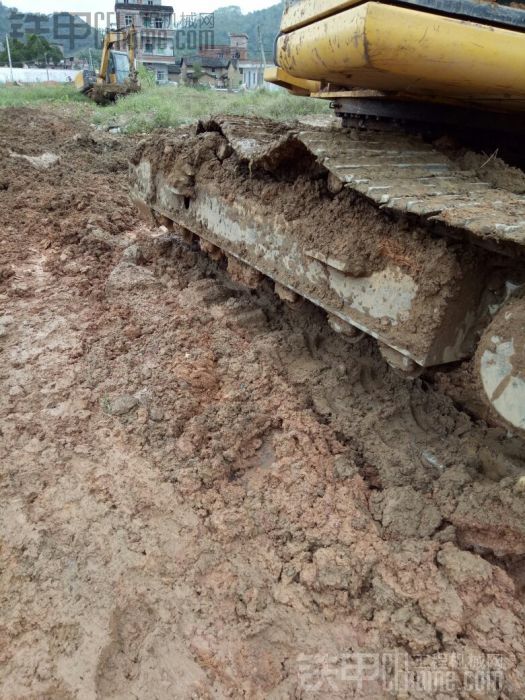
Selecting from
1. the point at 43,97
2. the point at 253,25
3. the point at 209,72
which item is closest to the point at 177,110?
the point at 43,97

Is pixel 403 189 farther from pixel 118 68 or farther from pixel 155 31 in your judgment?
pixel 155 31

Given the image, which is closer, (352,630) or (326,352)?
(352,630)

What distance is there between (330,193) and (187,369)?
50.6 inches

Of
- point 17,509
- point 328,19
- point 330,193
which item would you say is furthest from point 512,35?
point 17,509

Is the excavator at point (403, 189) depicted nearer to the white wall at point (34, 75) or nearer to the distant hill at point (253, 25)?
the white wall at point (34, 75)

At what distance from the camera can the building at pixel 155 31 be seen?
53969 mm

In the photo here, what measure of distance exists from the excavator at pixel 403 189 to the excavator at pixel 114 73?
1836cm

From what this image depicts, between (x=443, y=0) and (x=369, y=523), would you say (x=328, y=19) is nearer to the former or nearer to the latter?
(x=443, y=0)

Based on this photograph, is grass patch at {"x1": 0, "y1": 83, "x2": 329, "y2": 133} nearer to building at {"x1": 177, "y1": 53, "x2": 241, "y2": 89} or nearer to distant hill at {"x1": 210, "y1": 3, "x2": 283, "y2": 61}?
building at {"x1": 177, "y1": 53, "x2": 241, "y2": 89}

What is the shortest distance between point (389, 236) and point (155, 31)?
62221mm

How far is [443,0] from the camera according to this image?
202cm

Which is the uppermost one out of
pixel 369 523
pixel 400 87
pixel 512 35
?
pixel 512 35

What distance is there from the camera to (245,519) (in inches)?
93.9

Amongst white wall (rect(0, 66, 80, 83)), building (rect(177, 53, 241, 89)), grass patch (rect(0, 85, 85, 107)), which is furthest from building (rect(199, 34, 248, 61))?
grass patch (rect(0, 85, 85, 107))
